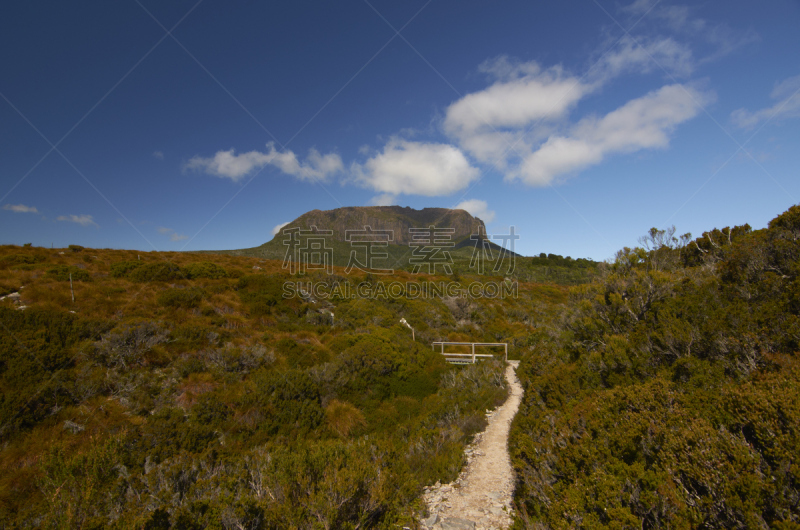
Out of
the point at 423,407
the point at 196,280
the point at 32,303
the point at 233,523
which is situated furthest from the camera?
the point at 196,280

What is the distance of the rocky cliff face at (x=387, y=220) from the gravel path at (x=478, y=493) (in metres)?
96.4

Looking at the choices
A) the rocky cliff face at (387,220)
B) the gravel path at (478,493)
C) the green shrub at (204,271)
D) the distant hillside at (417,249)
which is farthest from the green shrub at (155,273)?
the rocky cliff face at (387,220)

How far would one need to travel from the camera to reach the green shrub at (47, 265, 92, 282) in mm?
12008

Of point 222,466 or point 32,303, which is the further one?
point 32,303

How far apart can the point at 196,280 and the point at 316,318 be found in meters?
7.13

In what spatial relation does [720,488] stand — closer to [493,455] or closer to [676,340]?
[676,340]

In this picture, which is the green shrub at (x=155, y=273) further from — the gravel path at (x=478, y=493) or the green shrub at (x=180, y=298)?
the gravel path at (x=478, y=493)

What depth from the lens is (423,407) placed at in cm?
802

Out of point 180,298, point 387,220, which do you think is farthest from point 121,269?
point 387,220

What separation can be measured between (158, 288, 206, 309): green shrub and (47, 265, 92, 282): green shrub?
166 inches

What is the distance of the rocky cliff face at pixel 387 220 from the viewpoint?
116819 mm

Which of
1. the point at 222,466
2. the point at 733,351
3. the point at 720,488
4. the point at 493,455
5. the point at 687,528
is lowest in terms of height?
the point at 493,455

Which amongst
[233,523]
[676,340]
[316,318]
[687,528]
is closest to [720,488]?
[687,528]

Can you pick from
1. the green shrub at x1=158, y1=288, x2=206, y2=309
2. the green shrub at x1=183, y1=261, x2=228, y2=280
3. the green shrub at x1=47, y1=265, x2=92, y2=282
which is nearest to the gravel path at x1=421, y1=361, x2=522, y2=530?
the green shrub at x1=158, y1=288, x2=206, y2=309
